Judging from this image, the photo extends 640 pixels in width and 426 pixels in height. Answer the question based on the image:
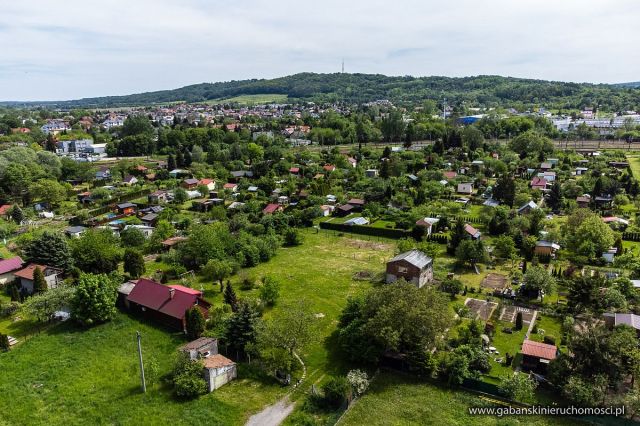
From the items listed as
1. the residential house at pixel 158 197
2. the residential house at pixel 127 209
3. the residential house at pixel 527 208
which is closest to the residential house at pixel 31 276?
the residential house at pixel 127 209

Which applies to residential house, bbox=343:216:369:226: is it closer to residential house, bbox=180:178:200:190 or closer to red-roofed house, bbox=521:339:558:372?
red-roofed house, bbox=521:339:558:372

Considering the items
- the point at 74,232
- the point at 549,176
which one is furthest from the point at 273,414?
the point at 549,176

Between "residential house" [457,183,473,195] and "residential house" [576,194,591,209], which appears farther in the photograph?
"residential house" [457,183,473,195]

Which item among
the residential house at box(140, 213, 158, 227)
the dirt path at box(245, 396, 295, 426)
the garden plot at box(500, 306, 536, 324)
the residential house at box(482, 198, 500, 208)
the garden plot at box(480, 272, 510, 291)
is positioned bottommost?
the dirt path at box(245, 396, 295, 426)

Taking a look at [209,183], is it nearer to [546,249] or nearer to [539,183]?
[546,249]

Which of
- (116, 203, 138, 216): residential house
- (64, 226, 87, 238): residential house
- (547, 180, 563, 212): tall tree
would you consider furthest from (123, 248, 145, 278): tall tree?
(547, 180, 563, 212): tall tree

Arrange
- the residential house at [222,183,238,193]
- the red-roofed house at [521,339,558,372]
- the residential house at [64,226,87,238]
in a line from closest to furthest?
the red-roofed house at [521,339,558,372], the residential house at [64,226,87,238], the residential house at [222,183,238,193]

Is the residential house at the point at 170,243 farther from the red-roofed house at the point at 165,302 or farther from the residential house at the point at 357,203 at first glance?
the residential house at the point at 357,203
